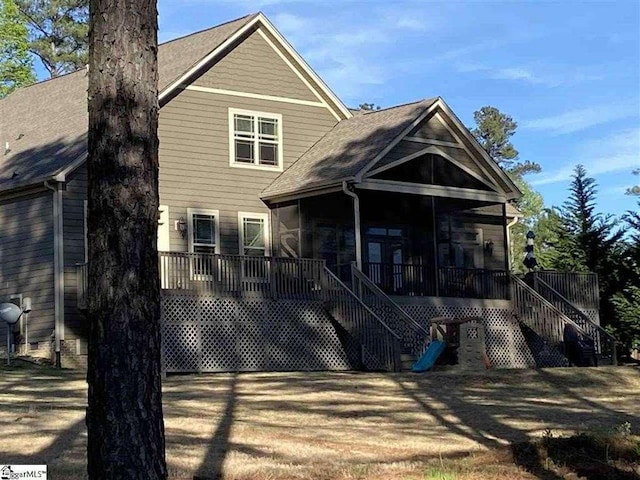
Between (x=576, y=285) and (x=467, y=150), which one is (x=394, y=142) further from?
(x=576, y=285)

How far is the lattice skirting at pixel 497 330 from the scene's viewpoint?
2525 centimetres

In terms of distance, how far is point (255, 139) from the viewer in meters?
26.8

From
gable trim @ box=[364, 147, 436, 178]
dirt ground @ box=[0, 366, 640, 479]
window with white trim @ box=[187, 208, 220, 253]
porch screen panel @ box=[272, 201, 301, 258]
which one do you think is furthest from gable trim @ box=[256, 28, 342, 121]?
dirt ground @ box=[0, 366, 640, 479]

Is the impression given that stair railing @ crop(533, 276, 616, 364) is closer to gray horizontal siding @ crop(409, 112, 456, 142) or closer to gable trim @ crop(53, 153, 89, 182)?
gray horizontal siding @ crop(409, 112, 456, 142)

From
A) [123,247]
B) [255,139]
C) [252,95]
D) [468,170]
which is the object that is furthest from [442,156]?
[123,247]

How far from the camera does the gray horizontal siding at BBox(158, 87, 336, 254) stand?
82.5 ft

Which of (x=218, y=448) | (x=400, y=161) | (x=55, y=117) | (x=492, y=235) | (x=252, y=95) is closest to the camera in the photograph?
(x=218, y=448)

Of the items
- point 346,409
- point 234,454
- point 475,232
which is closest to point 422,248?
point 475,232

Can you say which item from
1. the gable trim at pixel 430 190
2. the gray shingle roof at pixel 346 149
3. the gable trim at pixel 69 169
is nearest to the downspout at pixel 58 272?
the gable trim at pixel 69 169

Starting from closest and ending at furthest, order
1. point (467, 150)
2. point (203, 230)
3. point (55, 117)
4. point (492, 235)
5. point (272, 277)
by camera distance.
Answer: point (272, 277)
point (203, 230)
point (467, 150)
point (55, 117)
point (492, 235)

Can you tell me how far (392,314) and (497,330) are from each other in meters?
3.64

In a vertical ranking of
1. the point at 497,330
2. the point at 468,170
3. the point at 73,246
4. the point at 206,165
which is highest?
the point at 206,165

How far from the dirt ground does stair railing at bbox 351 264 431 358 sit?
8.63 feet

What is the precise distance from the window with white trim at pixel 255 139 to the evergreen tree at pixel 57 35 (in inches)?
963
